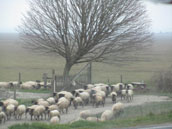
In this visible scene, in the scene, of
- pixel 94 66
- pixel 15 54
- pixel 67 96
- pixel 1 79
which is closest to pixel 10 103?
pixel 67 96

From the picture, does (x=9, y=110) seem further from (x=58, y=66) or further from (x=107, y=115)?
(x=58, y=66)

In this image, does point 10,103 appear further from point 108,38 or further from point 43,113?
point 108,38

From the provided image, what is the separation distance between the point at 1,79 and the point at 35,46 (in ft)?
28.1

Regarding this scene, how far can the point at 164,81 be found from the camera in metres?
21.6

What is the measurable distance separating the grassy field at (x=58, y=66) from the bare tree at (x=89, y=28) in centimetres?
371

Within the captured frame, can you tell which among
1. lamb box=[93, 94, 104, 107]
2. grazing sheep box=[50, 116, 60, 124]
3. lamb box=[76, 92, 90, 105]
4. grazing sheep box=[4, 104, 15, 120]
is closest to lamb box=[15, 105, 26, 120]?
grazing sheep box=[4, 104, 15, 120]

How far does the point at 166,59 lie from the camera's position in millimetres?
29359

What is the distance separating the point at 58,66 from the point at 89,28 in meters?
17.1

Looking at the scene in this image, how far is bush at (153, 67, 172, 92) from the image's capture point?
21297 mm

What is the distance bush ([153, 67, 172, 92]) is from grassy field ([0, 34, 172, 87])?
202 inches

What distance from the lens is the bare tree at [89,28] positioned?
912 inches

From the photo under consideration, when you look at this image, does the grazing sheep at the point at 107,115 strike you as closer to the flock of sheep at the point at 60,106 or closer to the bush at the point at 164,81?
the flock of sheep at the point at 60,106

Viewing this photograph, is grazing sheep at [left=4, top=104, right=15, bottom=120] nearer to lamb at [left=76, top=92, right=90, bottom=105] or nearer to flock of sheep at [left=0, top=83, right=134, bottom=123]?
flock of sheep at [left=0, top=83, right=134, bottom=123]

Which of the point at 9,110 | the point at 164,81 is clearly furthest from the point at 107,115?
the point at 164,81
